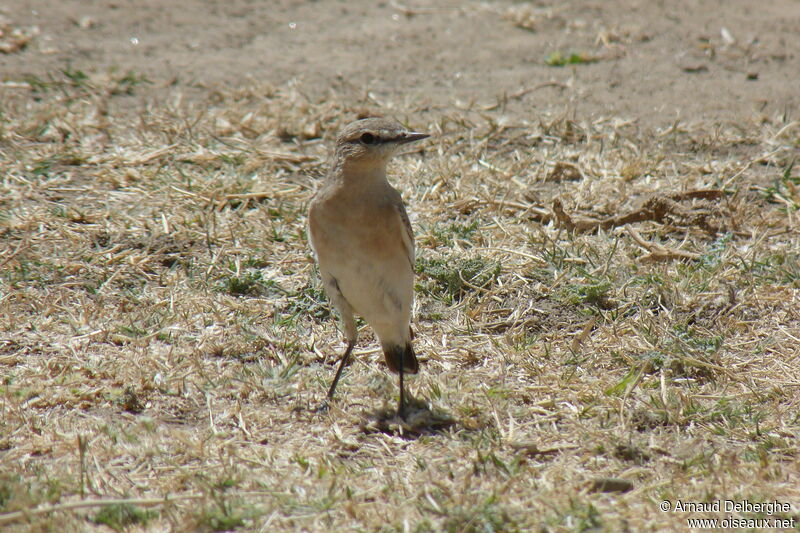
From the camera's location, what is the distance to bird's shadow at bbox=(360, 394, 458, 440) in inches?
180

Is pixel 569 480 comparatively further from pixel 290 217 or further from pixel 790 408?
pixel 290 217

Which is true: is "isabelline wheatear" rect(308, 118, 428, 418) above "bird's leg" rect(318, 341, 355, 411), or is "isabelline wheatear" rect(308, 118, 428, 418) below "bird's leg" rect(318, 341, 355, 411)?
above

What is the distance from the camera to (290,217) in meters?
6.64

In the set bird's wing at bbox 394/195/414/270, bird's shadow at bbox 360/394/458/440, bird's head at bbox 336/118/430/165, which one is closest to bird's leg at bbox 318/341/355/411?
bird's shadow at bbox 360/394/458/440

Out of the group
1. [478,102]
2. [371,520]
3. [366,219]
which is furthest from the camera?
[478,102]

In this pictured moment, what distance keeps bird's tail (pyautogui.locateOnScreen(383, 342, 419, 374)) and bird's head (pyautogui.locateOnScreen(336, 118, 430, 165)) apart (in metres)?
0.98

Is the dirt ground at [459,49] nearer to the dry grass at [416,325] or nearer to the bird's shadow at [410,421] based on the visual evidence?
the dry grass at [416,325]

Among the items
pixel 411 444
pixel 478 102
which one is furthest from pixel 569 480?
pixel 478 102

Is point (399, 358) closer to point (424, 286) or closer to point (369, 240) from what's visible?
point (369, 240)

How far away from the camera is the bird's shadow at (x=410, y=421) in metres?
4.57

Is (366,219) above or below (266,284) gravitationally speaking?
above

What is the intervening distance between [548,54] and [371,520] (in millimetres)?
6788

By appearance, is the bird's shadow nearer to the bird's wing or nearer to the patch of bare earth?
the patch of bare earth

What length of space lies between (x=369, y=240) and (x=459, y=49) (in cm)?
555
